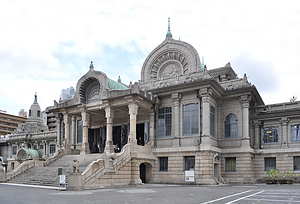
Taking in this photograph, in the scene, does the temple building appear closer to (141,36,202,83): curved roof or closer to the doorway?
the doorway

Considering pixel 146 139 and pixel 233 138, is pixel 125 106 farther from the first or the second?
pixel 233 138

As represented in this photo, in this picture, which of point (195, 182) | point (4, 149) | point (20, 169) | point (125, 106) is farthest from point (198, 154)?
point (4, 149)

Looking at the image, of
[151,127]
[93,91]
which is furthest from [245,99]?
[93,91]

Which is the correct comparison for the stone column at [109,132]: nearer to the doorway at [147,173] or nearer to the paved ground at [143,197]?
the doorway at [147,173]

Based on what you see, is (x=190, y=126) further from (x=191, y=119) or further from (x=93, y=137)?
(x=93, y=137)

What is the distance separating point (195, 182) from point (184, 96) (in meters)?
9.42

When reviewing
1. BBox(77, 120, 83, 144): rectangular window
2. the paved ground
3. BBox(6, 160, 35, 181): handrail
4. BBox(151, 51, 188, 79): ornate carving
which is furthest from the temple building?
the paved ground

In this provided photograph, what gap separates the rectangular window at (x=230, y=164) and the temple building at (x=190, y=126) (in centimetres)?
11

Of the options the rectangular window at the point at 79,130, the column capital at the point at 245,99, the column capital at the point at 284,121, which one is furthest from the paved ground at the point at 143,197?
the rectangular window at the point at 79,130

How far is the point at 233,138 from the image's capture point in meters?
35.9

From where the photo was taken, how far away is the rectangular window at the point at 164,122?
3597cm

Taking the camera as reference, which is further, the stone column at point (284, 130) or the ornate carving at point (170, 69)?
the ornate carving at point (170, 69)

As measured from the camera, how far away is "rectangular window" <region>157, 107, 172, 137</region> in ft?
118

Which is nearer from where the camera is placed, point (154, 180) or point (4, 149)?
point (154, 180)
